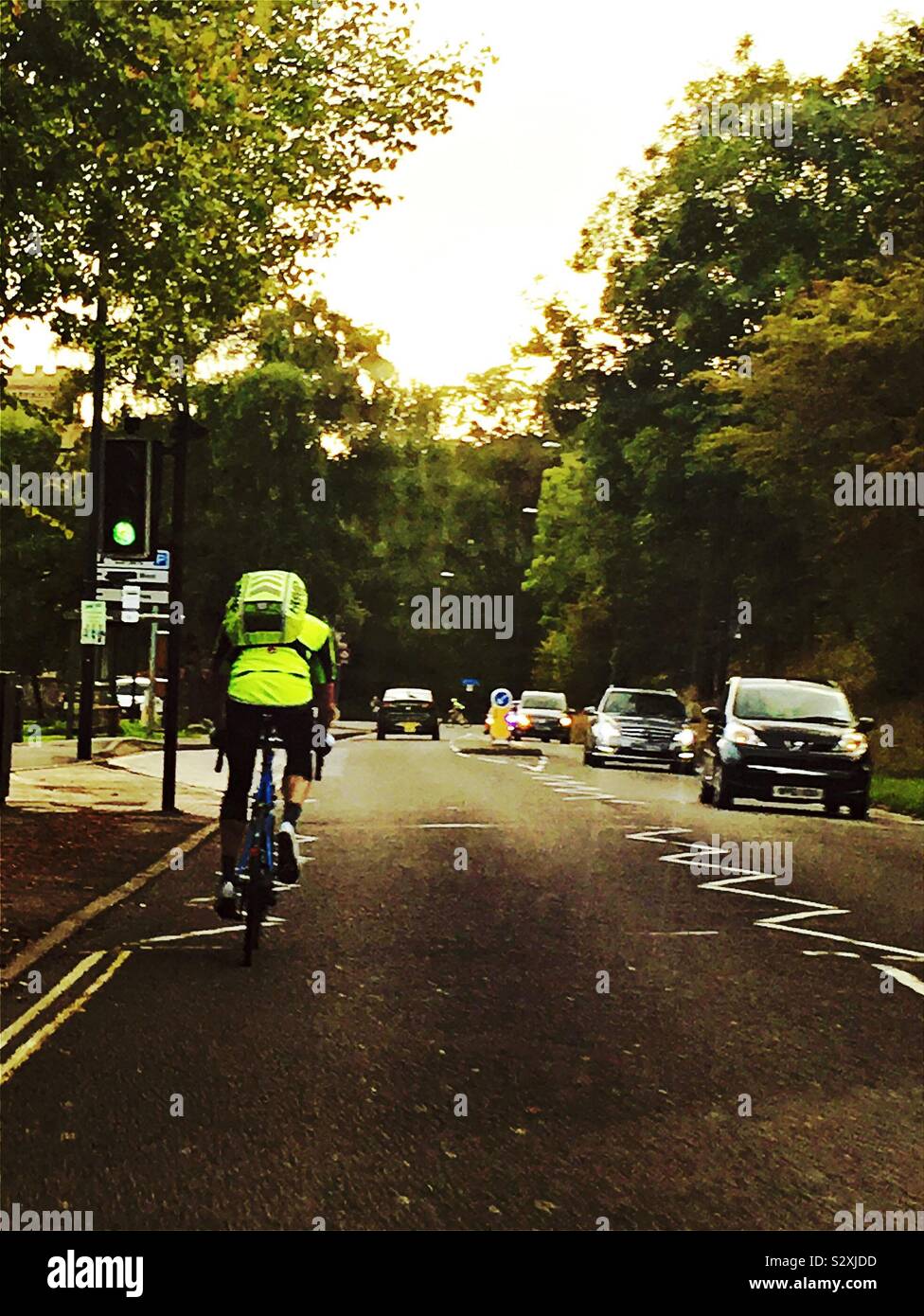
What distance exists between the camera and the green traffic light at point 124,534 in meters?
16.9

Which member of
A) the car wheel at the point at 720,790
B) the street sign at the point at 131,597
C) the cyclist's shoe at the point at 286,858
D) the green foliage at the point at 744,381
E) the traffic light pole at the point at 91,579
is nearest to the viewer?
the cyclist's shoe at the point at 286,858

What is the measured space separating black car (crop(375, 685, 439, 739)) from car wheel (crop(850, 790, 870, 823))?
3672 centimetres

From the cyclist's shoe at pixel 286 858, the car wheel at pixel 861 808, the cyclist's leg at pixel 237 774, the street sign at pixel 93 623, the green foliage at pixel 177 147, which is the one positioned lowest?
the car wheel at pixel 861 808

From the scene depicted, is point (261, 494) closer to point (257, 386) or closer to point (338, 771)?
point (257, 386)

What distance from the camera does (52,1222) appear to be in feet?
18.6

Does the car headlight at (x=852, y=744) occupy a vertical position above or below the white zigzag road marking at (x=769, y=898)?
above

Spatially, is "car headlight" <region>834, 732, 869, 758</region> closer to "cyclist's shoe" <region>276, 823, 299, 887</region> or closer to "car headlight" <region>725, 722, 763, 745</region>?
"car headlight" <region>725, 722, 763, 745</region>

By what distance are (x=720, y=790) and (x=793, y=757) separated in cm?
107

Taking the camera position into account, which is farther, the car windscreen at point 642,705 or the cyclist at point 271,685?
the car windscreen at point 642,705

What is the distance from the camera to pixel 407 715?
6209 cm

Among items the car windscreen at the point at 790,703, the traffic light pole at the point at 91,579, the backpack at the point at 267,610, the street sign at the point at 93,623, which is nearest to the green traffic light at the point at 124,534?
the backpack at the point at 267,610

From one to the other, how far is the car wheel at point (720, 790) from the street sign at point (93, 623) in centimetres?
1050

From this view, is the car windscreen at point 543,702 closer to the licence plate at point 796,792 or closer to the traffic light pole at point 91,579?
the traffic light pole at point 91,579

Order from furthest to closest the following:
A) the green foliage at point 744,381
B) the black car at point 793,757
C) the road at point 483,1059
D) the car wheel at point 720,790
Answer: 1. the green foliage at point 744,381
2. the car wheel at point 720,790
3. the black car at point 793,757
4. the road at point 483,1059
